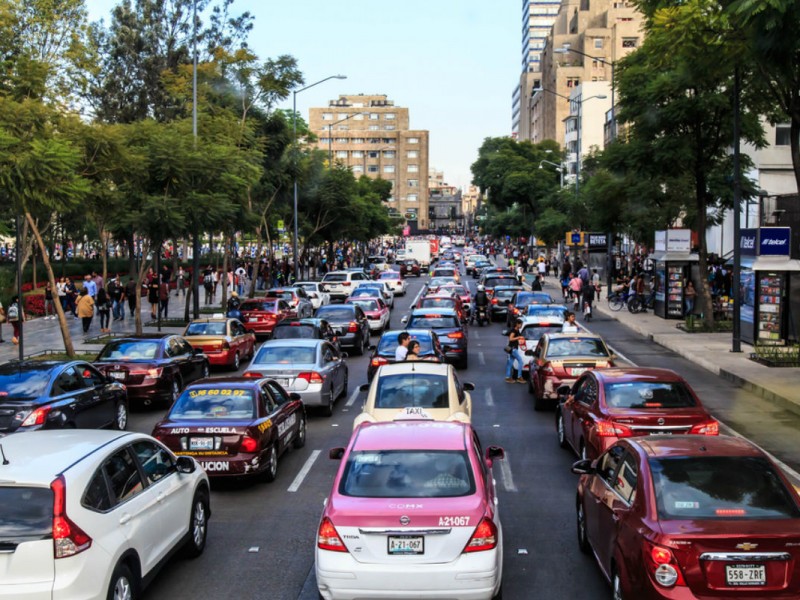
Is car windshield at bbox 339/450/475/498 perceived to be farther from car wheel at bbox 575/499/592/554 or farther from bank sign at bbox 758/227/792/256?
bank sign at bbox 758/227/792/256

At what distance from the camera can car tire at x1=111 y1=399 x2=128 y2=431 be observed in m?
15.8

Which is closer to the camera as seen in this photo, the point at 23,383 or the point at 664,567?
the point at 664,567

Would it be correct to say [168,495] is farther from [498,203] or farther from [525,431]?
[498,203]

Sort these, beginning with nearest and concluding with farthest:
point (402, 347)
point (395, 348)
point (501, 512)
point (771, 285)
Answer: point (501, 512) < point (402, 347) < point (395, 348) < point (771, 285)

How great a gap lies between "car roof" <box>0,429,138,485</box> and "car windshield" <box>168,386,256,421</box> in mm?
3890

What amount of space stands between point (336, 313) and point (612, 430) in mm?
17244

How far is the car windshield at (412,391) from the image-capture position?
1294 cm

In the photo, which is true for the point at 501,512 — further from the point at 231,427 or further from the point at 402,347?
the point at 402,347

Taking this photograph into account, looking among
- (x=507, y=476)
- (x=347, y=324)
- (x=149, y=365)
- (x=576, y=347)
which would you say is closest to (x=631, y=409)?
(x=507, y=476)

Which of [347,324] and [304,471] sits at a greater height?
[347,324]

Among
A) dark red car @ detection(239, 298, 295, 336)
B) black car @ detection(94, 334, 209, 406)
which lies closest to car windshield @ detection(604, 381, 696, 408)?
black car @ detection(94, 334, 209, 406)

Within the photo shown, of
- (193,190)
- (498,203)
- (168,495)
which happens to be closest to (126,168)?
(193,190)

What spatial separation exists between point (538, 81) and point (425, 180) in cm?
3587

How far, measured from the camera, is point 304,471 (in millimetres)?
13367
